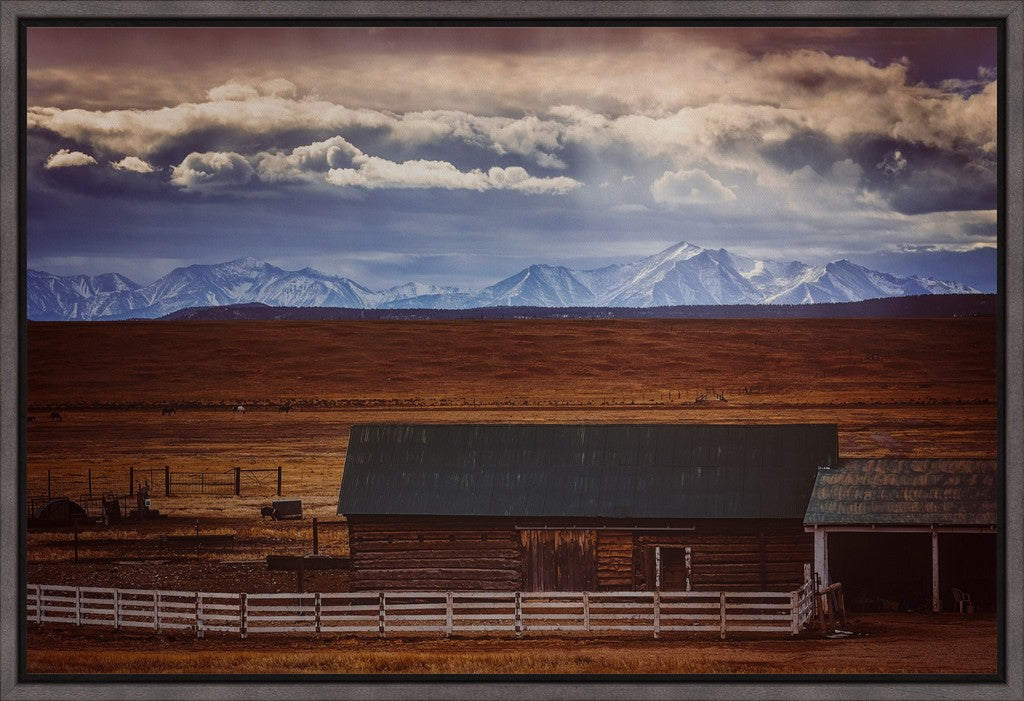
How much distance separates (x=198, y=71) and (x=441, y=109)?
448 cm

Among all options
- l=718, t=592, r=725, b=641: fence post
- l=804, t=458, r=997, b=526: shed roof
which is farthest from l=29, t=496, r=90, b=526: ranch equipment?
l=804, t=458, r=997, b=526: shed roof

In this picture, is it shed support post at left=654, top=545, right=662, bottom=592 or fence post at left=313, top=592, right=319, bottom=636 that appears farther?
shed support post at left=654, top=545, right=662, bottom=592

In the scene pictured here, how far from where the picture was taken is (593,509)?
2181cm

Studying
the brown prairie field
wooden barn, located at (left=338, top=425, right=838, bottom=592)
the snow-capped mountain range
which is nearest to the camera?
the brown prairie field

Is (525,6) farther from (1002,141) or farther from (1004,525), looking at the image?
(1004,525)

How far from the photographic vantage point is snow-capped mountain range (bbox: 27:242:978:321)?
22781mm

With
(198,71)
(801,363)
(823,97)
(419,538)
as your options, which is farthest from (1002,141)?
(198,71)

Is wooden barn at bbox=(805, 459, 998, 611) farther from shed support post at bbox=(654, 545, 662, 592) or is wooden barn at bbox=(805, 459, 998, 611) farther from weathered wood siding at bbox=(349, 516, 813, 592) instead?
shed support post at bbox=(654, 545, 662, 592)

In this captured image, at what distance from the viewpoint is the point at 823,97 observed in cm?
2103

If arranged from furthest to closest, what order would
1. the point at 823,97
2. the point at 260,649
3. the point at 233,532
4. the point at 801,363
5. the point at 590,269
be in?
the point at 233,532, the point at 801,363, the point at 590,269, the point at 823,97, the point at 260,649

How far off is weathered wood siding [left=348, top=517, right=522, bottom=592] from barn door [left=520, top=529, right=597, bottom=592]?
0.22 meters

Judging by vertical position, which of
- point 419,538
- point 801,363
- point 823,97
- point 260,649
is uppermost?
point 823,97

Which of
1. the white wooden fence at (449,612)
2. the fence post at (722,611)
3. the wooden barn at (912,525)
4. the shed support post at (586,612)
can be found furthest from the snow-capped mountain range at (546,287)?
the shed support post at (586,612)

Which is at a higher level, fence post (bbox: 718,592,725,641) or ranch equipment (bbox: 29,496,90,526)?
ranch equipment (bbox: 29,496,90,526)
